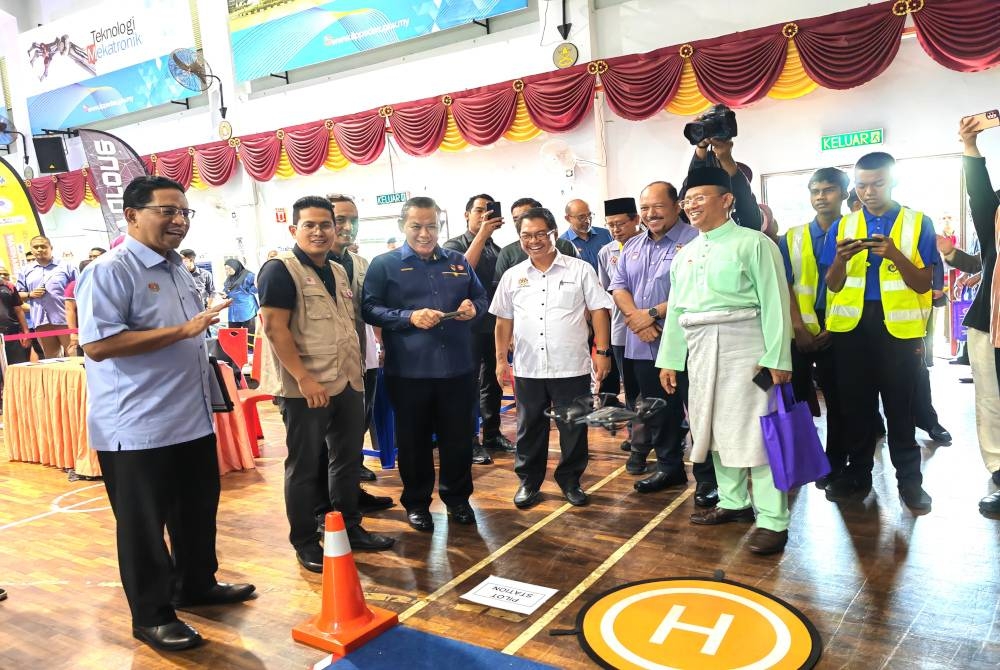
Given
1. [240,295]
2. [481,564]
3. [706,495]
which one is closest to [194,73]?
[240,295]

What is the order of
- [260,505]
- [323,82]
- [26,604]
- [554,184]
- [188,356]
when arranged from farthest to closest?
1. [323,82]
2. [554,184]
3. [260,505]
4. [26,604]
5. [188,356]

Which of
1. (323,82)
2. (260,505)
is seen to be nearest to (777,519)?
(260,505)

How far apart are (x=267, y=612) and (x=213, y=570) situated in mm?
319

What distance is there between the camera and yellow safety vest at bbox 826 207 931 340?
10.9ft

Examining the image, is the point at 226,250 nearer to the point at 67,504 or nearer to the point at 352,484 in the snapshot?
the point at 67,504

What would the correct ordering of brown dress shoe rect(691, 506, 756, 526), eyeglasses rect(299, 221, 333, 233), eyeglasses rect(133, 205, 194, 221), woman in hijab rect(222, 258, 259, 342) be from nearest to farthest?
eyeglasses rect(133, 205, 194, 221), eyeglasses rect(299, 221, 333, 233), brown dress shoe rect(691, 506, 756, 526), woman in hijab rect(222, 258, 259, 342)

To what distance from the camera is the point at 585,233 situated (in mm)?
5348

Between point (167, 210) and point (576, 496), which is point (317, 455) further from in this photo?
point (576, 496)

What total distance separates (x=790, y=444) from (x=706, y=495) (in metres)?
0.80

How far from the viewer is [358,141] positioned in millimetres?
9984

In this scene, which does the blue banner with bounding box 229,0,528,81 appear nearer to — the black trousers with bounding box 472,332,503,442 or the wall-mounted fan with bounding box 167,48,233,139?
the wall-mounted fan with bounding box 167,48,233,139

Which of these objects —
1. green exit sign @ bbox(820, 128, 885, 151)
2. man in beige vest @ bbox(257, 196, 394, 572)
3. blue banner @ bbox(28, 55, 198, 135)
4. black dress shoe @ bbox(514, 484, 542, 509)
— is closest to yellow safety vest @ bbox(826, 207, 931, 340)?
black dress shoe @ bbox(514, 484, 542, 509)

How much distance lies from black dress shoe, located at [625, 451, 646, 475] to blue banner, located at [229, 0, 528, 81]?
6425 millimetres

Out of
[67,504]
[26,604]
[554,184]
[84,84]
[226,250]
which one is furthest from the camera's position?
[84,84]
